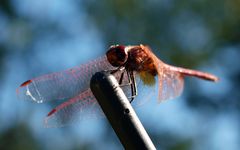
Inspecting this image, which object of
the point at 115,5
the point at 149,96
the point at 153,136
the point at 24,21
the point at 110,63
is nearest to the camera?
the point at 110,63

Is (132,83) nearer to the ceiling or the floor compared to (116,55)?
nearer to the floor

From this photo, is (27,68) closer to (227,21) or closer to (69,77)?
(227,21)

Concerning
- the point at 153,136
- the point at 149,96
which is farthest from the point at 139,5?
the point at 149,96

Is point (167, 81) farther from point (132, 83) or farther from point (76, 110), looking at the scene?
point (76, 110)

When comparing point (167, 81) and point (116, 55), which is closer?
point (116, 55)

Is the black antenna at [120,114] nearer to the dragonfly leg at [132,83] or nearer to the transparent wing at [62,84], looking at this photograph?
the transparent wing at [62,84]

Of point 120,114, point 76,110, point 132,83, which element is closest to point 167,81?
point 132,83

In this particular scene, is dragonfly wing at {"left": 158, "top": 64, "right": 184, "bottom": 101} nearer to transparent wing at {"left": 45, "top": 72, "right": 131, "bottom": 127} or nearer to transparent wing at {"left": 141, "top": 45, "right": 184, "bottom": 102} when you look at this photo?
transparent wing at {"left": 141, "top": 45, "right": 184, "bottom": 102}

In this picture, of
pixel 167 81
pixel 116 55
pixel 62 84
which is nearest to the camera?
pixel 116 55

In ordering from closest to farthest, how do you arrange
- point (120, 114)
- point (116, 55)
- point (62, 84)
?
1. point (120, 114)
2. point (116, 55)
3. point (62, 84)
